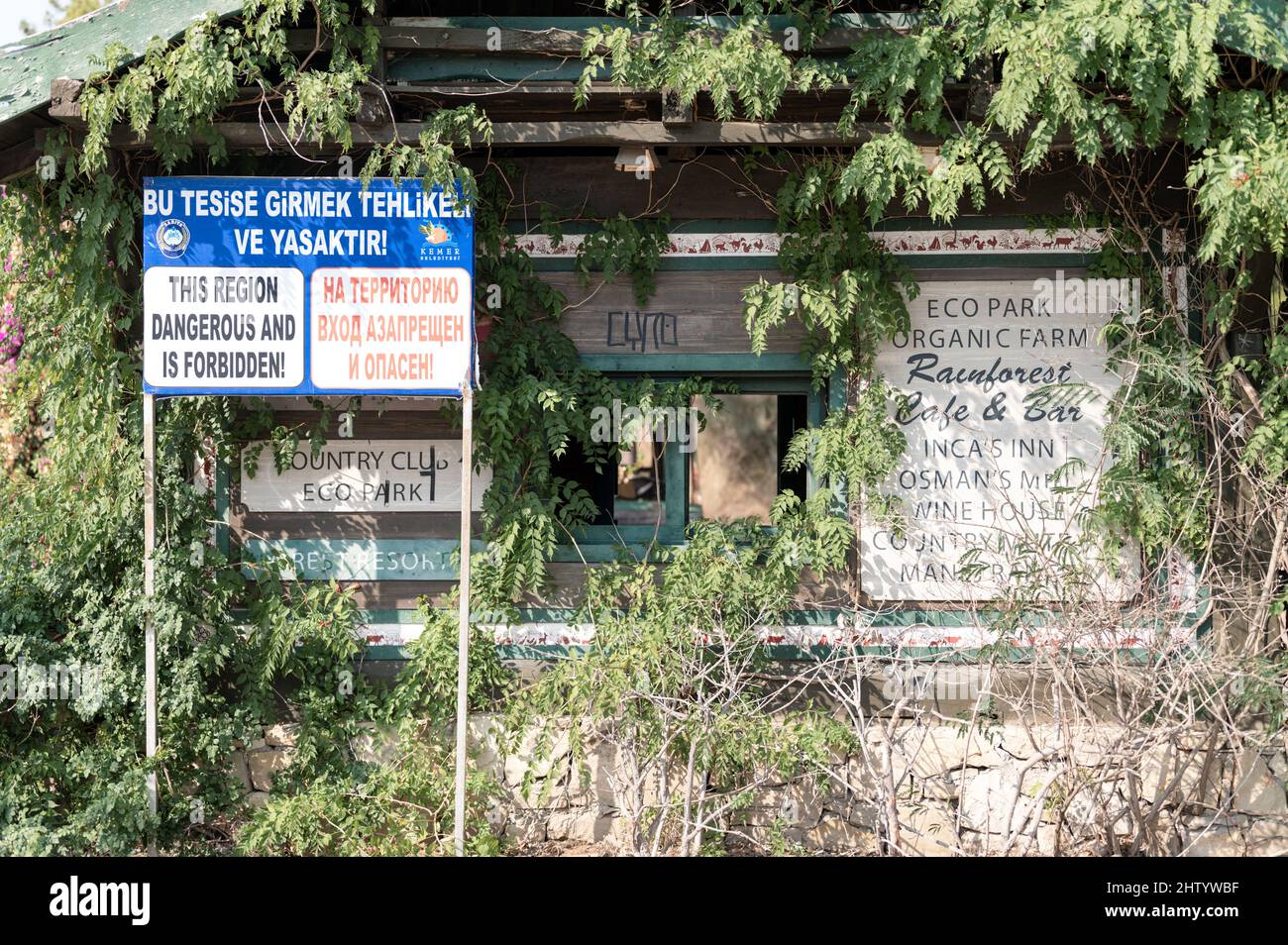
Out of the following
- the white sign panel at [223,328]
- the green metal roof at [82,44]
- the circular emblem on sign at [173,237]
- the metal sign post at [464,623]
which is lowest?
the metal sign post at [464,623]

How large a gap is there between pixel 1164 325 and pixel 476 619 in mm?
4223

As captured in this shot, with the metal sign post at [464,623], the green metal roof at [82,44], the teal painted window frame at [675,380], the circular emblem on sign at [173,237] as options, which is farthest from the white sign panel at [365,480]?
the green metal roof at [82,44]

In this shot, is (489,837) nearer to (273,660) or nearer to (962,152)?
(273,660)

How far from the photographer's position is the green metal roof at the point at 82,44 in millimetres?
5594

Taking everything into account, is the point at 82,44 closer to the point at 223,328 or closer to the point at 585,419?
the point at 223,328

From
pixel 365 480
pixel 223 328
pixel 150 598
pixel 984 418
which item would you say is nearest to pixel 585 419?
pixel 365 480

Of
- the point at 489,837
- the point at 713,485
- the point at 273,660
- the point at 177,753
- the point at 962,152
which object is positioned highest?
the point at 962,152

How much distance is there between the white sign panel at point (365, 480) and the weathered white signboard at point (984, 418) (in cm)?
248

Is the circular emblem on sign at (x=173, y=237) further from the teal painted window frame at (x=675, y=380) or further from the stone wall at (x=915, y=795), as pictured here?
the stone wall at (x=915, y=795)

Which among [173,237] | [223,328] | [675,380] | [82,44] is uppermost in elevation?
[82,44]

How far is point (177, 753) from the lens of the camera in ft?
20.3

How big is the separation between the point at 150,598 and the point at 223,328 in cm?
147

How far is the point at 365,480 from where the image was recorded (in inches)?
268

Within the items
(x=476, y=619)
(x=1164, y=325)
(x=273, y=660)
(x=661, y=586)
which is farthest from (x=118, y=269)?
(x=1164, y=325)
